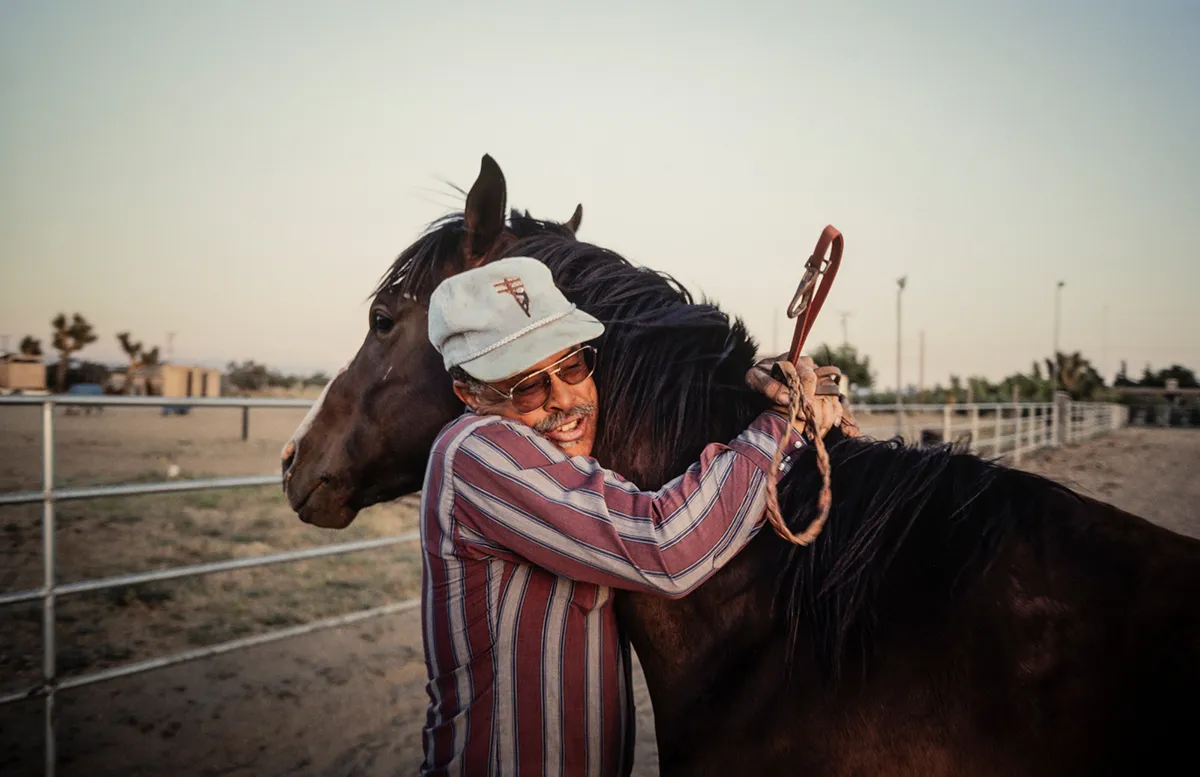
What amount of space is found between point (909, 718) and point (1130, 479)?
1464 centimetres

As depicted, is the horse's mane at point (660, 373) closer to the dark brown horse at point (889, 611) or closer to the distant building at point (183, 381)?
the dark brown horse at point (889, 611)

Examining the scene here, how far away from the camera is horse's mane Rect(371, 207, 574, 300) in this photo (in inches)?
72.4

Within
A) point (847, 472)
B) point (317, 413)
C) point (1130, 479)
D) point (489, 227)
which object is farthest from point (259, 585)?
point (1130, 479)

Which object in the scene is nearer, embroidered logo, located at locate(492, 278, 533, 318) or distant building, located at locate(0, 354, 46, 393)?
embroidered logo, located at locate(492, 278, 533, 318)

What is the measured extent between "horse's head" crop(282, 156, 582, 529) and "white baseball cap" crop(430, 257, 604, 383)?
1.36ft

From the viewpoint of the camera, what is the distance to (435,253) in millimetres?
1850

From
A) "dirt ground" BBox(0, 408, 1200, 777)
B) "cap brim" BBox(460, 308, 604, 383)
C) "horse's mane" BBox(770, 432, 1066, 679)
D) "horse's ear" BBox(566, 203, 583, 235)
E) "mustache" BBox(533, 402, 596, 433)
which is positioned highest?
"horse's ear" BBox(566, 203, 583, 235)

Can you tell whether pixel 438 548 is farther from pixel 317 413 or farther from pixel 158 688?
pixel 158 688

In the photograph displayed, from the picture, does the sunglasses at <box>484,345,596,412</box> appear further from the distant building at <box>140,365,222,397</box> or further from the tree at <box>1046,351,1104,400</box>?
the tree at <box>1046,351,1104,400</box>

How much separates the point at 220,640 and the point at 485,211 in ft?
Answer: 14.6

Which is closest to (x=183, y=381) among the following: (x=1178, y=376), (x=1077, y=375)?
(x=1077, y=375)

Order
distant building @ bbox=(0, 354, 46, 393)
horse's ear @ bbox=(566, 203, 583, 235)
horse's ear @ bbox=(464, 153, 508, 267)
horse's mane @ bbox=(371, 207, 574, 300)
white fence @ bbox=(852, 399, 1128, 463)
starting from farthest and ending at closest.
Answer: white fence @ bbox=(852, 399, 1128, 463) < distant building @ bbox=(0, 354, 46, 393) < horse's ear @ bbox=(566, 203, 583, 235) < horse's mane @ bbox=(371, 207, 574, 300) < horse's ear @ bbox=(464, 153, 508, 267)

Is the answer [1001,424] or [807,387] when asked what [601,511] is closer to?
[807,387]

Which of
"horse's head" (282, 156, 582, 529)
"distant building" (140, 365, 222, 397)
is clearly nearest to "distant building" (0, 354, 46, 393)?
"horse's head" (282, 156, 582, 529)
